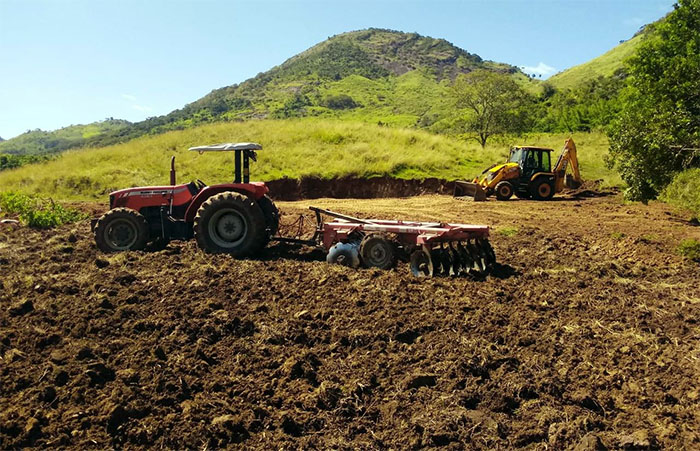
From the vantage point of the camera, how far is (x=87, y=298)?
6.47 meters

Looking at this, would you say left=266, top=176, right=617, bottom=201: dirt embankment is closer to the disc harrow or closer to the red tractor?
the red tractor

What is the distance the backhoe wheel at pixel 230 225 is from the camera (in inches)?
341

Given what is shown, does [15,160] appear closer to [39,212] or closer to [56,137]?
[39,212]

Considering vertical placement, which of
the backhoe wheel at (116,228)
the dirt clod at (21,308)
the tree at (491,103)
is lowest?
the dirt clod at (21,308)

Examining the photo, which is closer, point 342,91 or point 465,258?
Result: point 465,258

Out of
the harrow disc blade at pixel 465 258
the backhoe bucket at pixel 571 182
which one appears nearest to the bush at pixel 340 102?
Answer: the backhoe bucket at pixel 571 182

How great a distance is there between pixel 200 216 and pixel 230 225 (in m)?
0.54

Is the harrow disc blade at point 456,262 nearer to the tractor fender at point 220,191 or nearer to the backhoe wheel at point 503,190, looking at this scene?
the tractor fender at point 220,191

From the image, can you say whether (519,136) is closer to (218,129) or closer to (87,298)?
(218,129)

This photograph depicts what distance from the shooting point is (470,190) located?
19672 mm

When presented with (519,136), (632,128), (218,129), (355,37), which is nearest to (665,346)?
(632,128)

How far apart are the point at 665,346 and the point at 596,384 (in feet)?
4.76

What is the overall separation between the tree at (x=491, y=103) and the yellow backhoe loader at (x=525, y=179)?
1335 centimetres

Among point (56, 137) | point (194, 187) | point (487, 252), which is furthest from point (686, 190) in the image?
point (56, 137)
